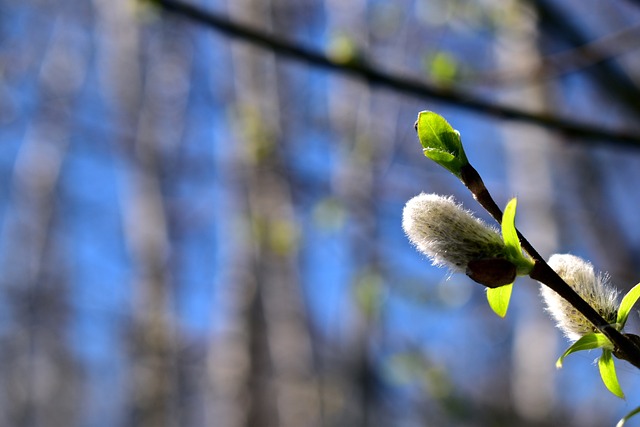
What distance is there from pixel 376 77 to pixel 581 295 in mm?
1010

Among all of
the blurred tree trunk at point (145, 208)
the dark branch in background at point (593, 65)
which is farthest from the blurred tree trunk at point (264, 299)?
the dark branch in background at point (593, 65)

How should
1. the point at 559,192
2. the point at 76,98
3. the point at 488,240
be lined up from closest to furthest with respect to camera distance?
the point at 488,240
the point at 559,192
the point at 76,98

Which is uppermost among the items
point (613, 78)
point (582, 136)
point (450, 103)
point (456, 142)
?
point (613, 78)

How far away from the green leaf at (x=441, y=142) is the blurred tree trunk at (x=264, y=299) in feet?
10.9

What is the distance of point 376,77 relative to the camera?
Result: 1.69m

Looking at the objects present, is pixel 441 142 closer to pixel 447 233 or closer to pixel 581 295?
pixel 447 233

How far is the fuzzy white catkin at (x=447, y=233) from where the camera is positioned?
721 millimetres

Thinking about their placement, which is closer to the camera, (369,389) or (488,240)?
(488,240)

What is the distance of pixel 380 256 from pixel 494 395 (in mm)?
5164

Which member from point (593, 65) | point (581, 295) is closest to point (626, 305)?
point (581, 295)

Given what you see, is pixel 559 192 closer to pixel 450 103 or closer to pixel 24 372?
pixel 450 103

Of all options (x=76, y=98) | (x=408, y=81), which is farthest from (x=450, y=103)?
(x=76, y=98)

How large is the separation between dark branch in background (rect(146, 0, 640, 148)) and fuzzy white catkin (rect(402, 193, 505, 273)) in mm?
971

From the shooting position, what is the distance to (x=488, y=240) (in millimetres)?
740
